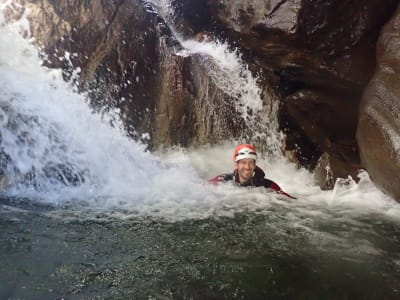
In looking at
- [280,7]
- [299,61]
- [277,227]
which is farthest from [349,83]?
[277,227]

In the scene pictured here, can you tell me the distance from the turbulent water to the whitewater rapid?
0.02 meters

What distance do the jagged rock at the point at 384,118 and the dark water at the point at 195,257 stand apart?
0.67 metres

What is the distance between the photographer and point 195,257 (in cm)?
416

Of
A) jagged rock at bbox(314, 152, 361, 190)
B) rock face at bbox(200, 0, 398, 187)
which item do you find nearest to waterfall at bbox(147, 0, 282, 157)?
rock face at bbox(200, 0, 398, 187)

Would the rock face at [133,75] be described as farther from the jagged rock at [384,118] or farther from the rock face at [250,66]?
the jagged rock at [384,118]

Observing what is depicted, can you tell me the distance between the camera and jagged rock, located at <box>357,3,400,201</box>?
554 centimetres

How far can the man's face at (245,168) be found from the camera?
6508mm

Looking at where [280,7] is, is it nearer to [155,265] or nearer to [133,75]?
[133,75]

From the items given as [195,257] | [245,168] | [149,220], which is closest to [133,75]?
[245,168]

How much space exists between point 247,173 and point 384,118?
198 centimetres

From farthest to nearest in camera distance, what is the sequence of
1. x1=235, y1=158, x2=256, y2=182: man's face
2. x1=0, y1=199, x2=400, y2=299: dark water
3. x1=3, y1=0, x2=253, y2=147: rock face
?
1. x1=3, y1=0, x2=253, y2=147: rock face
2. x1=235, y1=158, x2=256, y2=182: man's face
3. x1=0, y1=199, x2=400, y2=299: dark water

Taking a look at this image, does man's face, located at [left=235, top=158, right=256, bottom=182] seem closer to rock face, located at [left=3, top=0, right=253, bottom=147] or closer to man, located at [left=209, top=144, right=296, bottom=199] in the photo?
man, located at [left=209, top=144, right=296, bottom=199]

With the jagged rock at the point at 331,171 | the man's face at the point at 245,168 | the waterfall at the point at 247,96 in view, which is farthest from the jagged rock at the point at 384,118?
the waterfall at the point at 247,96

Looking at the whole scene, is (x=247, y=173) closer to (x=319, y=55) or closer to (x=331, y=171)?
(x=331, y=171)
